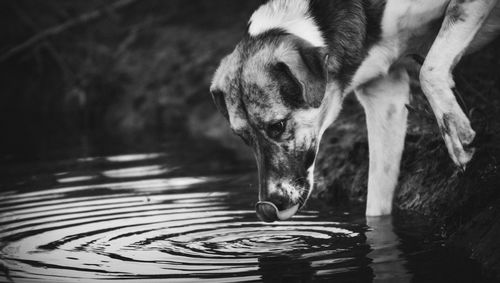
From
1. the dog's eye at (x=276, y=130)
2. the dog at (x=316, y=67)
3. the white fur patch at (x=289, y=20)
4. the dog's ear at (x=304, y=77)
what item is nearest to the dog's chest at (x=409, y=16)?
the dog at (x=316, y=67)

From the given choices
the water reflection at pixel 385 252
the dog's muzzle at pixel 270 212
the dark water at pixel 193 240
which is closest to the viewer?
the water reflection at pixel 385 252

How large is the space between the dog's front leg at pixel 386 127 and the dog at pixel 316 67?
0.26 metres

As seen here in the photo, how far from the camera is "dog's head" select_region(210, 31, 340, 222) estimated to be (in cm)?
444

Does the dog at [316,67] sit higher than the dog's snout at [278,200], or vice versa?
the dog at [316,67]

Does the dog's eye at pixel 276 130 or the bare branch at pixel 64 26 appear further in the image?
the bare branch at pixel 64 26

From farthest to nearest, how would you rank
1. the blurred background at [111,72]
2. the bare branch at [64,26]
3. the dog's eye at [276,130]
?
the bare branch at [64,26] → the blurred background at [111,72] → the dog's eye at [276,130]

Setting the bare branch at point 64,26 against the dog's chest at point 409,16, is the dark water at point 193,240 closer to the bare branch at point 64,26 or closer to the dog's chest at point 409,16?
the dog's chest at point 409,16

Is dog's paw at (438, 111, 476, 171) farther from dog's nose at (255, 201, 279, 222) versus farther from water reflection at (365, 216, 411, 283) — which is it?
dog's nose at (255, 201, 279, 222)

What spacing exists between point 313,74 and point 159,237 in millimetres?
1444

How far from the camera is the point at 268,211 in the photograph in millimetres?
4410

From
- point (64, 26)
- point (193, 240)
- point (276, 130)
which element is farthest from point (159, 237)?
point (64, 26)

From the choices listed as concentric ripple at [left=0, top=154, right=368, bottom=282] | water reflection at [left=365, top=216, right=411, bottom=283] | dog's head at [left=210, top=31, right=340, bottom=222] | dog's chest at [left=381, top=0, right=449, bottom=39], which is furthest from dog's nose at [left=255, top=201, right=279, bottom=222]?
dog's chest at [left=381, top=0, right=449, bottom=39]

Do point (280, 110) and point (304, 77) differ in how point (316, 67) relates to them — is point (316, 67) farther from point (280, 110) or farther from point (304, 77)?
point (280, 110)

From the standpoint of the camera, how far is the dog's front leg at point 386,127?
5.38m
